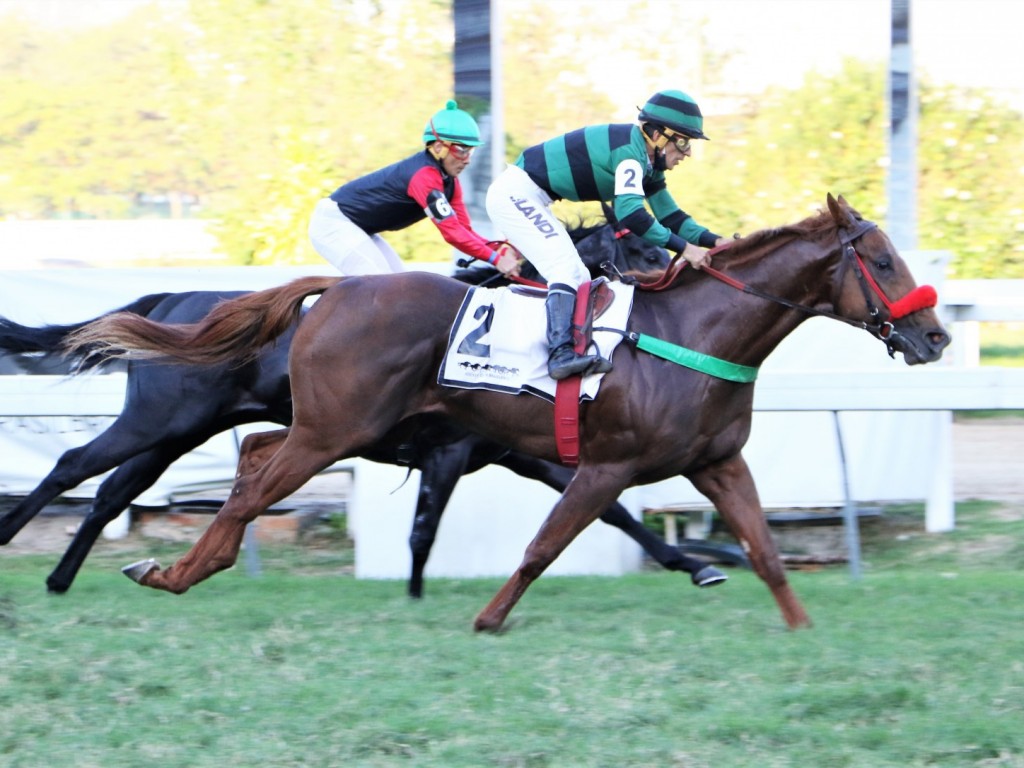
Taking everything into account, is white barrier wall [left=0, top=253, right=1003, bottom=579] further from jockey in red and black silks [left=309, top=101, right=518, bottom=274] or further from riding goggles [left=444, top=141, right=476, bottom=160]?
riding goggles [left=444, top=141, right=476, bottom=160]

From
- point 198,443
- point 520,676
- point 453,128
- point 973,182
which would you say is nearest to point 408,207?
point 453,128

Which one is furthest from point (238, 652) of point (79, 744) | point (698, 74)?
point (698, 74)

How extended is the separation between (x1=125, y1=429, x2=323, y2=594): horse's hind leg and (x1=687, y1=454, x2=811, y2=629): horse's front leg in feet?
4.84

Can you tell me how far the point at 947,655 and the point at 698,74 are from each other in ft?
45.7

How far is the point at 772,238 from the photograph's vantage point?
204 inches

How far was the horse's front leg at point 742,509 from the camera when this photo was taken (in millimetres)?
5137

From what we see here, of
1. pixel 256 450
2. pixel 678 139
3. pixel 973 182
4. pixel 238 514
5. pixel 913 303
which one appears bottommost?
pixel 238 514

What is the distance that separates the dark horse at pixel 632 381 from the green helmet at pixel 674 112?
1.63 feet

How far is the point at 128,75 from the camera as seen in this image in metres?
18.6

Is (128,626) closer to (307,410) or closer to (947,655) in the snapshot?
(307,410)

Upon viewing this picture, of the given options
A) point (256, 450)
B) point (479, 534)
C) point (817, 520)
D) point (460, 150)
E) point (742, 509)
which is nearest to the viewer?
point (742, 509)

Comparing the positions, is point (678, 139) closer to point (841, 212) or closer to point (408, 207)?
point (841, 212)

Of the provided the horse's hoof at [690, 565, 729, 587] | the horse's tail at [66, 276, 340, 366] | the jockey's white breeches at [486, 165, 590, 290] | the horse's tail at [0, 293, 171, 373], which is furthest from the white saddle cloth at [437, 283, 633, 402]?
the horse's tail at [0, 293, 171, 373]

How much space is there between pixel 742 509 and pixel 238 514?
77.0 inches
